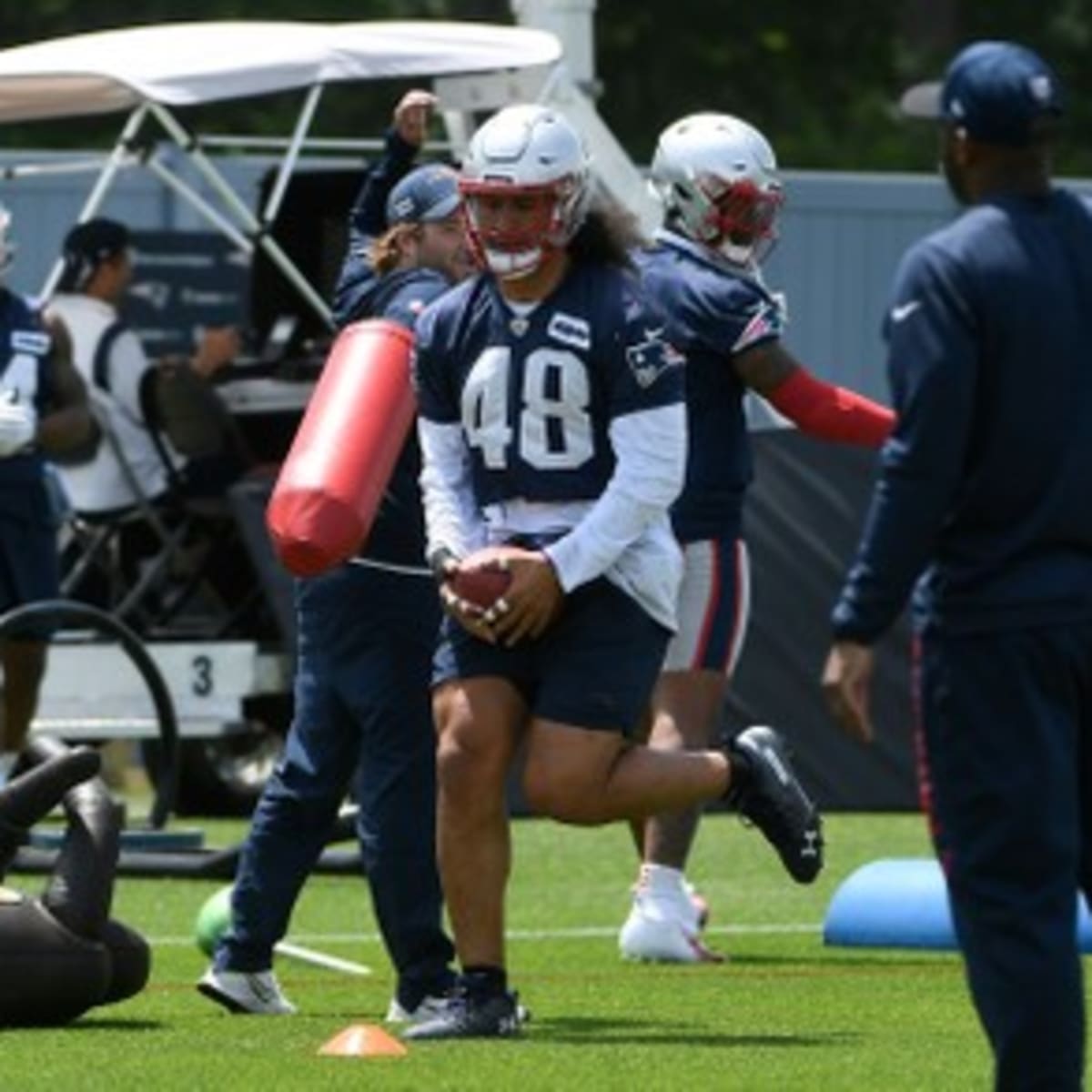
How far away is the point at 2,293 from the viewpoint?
15.6 meters

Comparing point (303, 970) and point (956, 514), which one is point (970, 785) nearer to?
point (956, 514)

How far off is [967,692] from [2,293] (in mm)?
8132

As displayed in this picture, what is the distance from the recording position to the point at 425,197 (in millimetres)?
11031

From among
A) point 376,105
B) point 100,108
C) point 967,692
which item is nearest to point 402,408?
point 967,692

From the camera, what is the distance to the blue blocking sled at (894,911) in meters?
12.9

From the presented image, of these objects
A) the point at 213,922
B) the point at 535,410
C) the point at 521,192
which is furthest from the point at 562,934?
the point at 521,192

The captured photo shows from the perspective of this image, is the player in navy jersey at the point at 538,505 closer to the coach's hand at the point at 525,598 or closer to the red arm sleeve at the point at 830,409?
the coach's hand at the point at 525,598

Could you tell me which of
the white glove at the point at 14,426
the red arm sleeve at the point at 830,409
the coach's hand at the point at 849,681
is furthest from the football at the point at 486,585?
the white glove at the point at 14,426

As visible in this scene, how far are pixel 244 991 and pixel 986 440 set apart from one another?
3684 mm

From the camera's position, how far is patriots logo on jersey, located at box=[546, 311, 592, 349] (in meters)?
10.1

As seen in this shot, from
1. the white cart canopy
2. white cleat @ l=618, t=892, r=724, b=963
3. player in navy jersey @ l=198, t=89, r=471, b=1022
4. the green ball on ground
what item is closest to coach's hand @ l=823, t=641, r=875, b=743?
player in navy jersey @ l=198, t=89, r=471, b=1022

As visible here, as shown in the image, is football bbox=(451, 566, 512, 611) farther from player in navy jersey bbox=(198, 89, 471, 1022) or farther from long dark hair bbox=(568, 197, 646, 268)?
player in navy jersey bbox=(198, 89, 471, 1022)

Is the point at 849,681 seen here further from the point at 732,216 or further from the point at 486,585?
the point at 732,216

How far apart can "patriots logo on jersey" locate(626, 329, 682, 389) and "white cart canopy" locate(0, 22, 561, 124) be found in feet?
21.0
